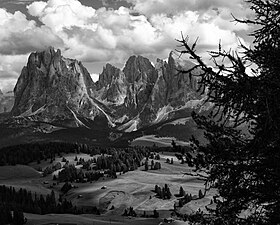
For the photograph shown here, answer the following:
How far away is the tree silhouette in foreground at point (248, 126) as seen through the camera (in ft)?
44.4

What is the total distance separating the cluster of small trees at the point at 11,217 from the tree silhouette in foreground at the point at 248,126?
510ft

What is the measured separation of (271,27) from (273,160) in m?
4.53

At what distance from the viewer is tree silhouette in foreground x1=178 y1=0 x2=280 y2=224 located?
44.4 ft

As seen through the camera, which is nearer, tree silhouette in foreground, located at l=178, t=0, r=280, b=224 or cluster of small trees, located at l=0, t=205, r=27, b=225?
tree silhouette in foreground, located at l=178, t=0, r=280, b=224

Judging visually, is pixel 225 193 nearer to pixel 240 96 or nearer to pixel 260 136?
pixel 260 136

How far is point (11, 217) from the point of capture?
164 metres

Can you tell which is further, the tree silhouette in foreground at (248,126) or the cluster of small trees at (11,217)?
the cluster of small trees at (11,217)

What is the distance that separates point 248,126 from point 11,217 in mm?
163351

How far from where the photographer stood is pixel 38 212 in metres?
200

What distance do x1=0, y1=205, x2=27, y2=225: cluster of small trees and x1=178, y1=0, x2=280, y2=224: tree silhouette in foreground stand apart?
510 ft

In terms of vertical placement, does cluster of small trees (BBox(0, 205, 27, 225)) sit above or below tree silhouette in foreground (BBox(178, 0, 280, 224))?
below

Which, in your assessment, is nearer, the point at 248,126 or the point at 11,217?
the point at 248,126

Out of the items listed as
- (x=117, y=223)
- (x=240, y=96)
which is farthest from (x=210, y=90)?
(x=117, y=223)

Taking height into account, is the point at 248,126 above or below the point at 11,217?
above
